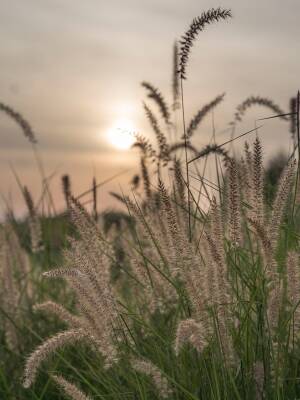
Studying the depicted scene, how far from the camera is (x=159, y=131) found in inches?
150

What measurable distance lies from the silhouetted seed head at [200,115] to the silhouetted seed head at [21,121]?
162 centimetres

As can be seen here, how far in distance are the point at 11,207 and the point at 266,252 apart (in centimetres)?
373

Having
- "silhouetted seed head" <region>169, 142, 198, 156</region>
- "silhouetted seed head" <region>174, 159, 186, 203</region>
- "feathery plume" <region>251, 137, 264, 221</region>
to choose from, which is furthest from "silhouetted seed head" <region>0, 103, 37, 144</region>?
"feathery plume" <region>251, 137, 264, 221</region>

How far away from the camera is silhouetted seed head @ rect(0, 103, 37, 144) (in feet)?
17.0

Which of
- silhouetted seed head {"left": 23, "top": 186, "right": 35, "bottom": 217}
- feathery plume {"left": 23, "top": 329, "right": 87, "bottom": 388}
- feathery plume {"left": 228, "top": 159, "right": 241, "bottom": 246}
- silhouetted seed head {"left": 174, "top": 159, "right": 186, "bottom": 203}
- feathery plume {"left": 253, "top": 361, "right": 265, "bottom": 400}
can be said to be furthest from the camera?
silhouetted seed head {"left": 23, "top": 186, "right": 35, "bottom": 217}

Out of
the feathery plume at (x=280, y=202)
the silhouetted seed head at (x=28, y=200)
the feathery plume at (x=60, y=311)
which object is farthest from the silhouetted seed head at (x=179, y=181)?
the silhouetted seed head at (x=28, y=200)

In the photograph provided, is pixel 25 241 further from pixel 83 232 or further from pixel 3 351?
pixel 83 232

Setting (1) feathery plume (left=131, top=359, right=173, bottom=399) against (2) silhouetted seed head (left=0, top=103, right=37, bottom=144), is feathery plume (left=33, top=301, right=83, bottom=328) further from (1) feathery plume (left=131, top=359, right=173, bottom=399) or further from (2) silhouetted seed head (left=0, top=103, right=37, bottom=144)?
(2) silhouetted seed head (left=0, top=103, right=37, bottom=144)

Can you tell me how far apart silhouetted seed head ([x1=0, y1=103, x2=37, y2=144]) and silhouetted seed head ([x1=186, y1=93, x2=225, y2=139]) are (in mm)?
1615

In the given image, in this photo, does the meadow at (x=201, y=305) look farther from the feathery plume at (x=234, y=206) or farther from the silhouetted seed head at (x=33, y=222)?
the silhouetted seed head at (x=33, y=222)

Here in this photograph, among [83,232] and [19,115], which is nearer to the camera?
[83,232]

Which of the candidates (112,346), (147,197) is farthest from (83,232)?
(147,197)

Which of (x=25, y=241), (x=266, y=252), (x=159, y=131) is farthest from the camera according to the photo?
(x=25, y=241)

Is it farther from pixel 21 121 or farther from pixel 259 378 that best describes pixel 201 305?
pixel 21 121
